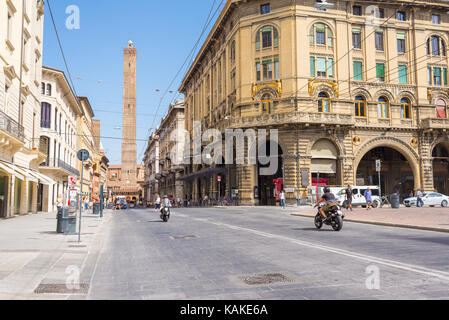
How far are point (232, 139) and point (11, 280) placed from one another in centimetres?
3695

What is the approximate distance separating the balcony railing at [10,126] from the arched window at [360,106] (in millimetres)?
31000

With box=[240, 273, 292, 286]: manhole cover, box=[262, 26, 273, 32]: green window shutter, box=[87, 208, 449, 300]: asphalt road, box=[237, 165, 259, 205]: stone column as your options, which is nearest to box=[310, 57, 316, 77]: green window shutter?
box=[262, 26, 273, 32]: green window shutter

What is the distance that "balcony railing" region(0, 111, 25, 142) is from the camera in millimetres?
20266

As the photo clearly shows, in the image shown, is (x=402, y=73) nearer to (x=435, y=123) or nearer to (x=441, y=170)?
(x=435, y=123)

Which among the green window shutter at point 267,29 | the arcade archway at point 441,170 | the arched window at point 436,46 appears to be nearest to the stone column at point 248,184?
the green window shutter at point 267,29

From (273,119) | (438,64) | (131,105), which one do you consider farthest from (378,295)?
(131,105)

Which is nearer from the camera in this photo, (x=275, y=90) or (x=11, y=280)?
(x=11, y=280)

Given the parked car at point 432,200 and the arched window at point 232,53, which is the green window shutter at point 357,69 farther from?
the parked car at point 432,200

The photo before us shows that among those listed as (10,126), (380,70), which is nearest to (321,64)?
(380,70)

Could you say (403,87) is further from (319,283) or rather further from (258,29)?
(319,283)

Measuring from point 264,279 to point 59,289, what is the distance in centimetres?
→ 311

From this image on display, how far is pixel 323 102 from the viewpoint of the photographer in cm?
4044

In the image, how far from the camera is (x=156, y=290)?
5.82 metres
